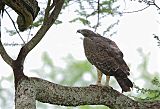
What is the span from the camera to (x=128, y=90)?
164 inches

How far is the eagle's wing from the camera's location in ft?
14.0

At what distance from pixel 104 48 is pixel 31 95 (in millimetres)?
1216

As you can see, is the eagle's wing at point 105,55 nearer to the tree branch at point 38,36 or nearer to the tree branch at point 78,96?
the tree branch at point 78,96

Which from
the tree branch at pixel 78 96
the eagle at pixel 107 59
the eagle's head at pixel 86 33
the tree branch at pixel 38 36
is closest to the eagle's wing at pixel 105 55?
the eagle at pixel 107 59

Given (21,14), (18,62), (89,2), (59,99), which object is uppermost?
(89,2)

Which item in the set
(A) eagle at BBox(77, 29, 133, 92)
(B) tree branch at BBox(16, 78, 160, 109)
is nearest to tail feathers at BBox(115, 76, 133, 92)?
(A) eagle at BBox(77, 29, 133, 92)

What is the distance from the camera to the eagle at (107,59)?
165 inches

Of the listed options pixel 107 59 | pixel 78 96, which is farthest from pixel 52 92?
pixel 107 59

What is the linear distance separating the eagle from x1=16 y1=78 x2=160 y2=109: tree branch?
1.09 ft

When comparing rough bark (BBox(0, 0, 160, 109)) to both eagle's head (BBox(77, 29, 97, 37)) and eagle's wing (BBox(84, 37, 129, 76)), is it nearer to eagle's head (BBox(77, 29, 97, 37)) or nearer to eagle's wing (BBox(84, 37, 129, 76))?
eagle's wing (BBox(84, 37, 129, 76))

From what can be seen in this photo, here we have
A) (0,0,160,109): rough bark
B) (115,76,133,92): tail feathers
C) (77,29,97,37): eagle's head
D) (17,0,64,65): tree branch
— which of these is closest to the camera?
(0,0,160,109): rough bark

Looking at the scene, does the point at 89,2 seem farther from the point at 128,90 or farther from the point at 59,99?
the point at 59,99

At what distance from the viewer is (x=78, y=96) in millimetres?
3693

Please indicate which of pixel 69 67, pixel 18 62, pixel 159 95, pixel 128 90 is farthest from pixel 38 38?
pixel 69 67
